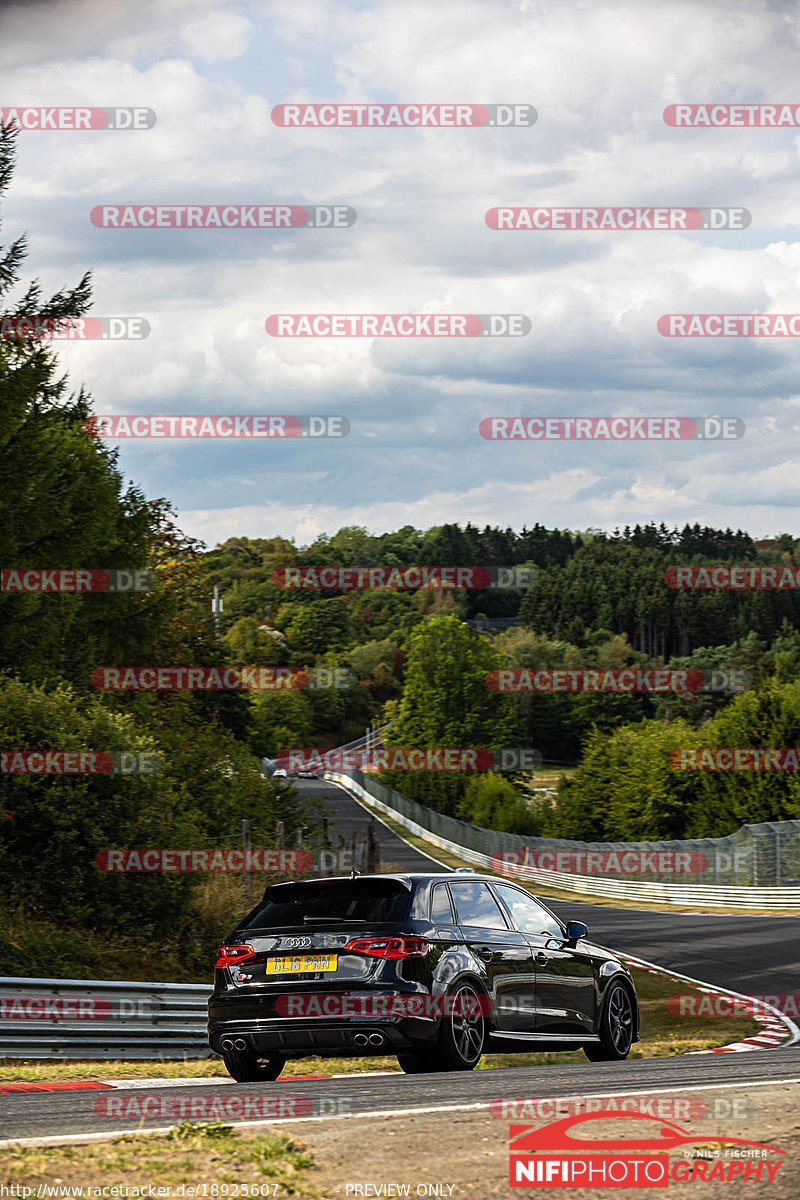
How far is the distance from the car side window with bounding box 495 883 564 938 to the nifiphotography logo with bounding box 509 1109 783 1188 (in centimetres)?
448

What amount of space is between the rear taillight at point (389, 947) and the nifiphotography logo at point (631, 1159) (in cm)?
294

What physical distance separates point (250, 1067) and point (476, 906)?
6.52ft

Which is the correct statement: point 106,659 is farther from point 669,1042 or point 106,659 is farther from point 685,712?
point 685,712

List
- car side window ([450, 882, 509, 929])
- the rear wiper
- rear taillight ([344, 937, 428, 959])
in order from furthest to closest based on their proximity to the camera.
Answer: car side window ([450, 882, 509, 929]), the rear wiper, rear taillight ([344, 937, 428, 959])

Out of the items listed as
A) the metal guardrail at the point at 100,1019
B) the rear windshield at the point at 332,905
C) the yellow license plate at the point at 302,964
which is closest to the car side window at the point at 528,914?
the rear windshield at the point at 332,905

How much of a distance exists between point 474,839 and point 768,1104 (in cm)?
6056

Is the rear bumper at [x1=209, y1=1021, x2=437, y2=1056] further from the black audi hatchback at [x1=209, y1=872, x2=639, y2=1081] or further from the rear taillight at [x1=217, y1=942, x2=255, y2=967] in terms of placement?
the rear taillight at [x1=217, y1=942, x2=255, y2=967]

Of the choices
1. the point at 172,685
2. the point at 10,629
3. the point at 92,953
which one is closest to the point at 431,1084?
the point at 92,953

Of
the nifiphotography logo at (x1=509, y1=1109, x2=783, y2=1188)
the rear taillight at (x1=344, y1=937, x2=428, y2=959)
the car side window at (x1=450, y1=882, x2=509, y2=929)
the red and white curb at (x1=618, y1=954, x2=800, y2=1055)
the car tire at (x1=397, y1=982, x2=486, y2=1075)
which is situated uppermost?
the car side window at (x1=450, y1=882, x2=509, y2=929)

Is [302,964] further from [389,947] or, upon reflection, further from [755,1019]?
[755,1019]

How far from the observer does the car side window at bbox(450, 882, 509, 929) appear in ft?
32.2

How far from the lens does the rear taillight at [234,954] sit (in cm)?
942

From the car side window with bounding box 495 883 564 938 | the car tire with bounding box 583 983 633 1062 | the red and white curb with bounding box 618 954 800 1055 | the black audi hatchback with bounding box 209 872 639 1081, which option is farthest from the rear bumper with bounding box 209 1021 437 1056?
the red and white curb with bounding box 618 954 800 1055

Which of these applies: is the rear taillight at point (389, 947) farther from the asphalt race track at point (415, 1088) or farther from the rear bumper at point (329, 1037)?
the asphalt race track at point (415, 1088)
